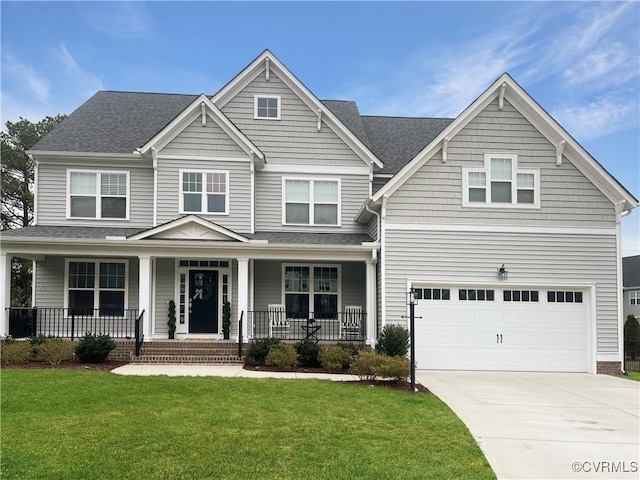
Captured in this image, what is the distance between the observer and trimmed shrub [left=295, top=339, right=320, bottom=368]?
43.9ft

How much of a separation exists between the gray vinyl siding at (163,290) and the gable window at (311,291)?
149 inches

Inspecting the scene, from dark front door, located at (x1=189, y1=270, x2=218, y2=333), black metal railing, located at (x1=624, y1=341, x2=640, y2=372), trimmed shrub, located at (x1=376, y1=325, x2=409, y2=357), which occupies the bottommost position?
black metal railing, located at (x1=624, y1=341, x2=640, y2=372)

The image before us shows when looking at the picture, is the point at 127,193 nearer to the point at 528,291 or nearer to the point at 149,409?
the point at 149,409

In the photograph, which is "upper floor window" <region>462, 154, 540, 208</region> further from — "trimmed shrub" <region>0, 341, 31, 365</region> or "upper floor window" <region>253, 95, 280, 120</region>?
"trimmed shrub" <region>0, 341, 31, 365</region>

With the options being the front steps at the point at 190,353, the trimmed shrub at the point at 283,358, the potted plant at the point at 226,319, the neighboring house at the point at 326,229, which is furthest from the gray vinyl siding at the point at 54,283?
the trimmed shrub at the point at 283,358

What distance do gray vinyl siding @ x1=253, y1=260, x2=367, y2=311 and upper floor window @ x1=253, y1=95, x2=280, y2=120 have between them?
5.19m

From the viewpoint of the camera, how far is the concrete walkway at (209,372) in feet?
38.1

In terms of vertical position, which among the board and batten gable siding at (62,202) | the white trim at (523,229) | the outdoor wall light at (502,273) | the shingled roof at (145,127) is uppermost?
the shingled roof at (145,127)

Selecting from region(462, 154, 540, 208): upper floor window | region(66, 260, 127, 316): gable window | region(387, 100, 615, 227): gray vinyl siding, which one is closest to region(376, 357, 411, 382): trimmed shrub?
region(387, 100, 615, 227): gray vinyl siding

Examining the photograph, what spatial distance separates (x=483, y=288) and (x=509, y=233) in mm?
1832

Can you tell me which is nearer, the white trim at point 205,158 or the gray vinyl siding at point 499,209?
the gray vinyl siding at point 499,209

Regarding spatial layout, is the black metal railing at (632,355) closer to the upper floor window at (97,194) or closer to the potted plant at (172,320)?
the potted plant at (172,320)

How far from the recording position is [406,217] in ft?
47.7

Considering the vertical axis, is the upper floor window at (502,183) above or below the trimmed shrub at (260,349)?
above
